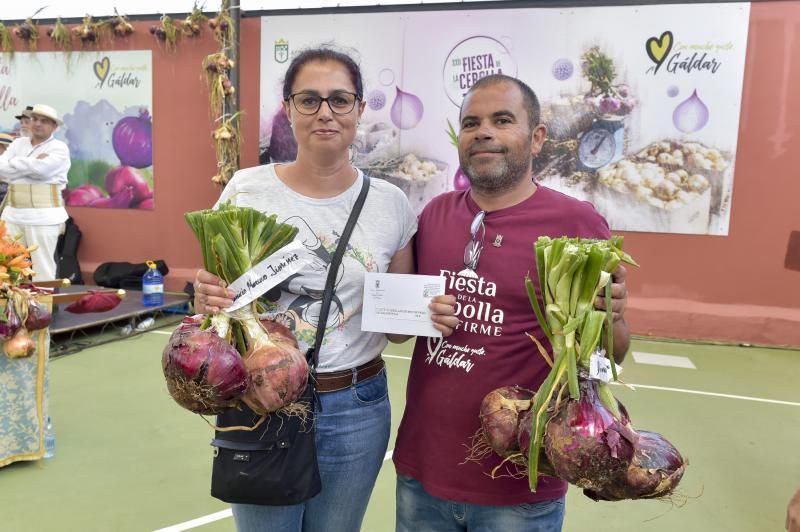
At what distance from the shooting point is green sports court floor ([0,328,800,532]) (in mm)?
2670

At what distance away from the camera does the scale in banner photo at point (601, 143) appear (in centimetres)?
594

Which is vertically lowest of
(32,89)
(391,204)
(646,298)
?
(646,298)

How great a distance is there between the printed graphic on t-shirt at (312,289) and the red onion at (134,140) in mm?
6540

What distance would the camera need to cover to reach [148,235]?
742cm

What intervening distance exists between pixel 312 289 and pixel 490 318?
0.44 meters

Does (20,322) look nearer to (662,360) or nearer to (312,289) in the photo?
(312,289)

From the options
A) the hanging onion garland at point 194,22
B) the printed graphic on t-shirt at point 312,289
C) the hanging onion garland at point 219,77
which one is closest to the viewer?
the printed graphic on t-shirt at point 312,289

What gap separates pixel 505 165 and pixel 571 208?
20cm

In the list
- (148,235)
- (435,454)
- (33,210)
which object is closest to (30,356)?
(435,454)

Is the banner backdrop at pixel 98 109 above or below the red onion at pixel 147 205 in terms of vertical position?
above

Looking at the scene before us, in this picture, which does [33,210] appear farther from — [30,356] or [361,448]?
[361,448]

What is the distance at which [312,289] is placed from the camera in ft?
4.88

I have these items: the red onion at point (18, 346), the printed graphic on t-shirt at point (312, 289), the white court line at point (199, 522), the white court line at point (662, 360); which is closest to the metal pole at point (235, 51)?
the red onion at point (18, 346)

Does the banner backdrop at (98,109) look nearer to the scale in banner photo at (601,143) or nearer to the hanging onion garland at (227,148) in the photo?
the hanging onion garland at (227,148)
